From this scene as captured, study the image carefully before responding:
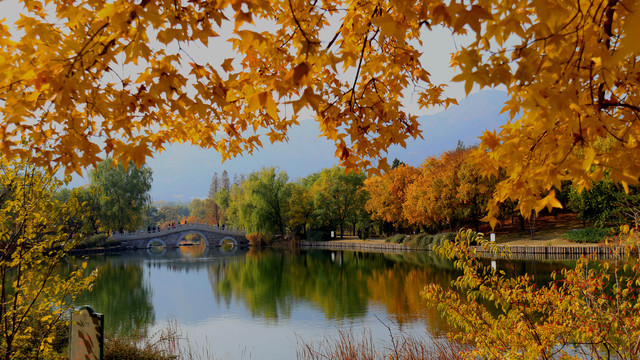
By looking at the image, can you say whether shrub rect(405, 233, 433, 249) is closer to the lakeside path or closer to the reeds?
the lakeside path

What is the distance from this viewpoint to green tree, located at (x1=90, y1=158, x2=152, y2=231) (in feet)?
110

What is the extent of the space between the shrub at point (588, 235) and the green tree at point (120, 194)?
27041 millimetres

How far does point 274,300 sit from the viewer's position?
15.7 meters

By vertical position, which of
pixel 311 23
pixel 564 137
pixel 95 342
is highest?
pixel 311 23

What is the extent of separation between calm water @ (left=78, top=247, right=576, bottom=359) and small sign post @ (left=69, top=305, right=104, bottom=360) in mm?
4626

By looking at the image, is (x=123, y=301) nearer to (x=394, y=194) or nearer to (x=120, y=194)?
(x=120, y=194)

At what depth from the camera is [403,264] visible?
22.0 metres

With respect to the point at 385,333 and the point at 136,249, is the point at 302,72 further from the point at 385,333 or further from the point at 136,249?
the point at 136,249

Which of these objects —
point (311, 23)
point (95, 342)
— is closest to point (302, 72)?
point (311, 23)

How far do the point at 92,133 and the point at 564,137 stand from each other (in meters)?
2.21

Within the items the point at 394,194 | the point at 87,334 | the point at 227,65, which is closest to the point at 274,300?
the point at 87,334

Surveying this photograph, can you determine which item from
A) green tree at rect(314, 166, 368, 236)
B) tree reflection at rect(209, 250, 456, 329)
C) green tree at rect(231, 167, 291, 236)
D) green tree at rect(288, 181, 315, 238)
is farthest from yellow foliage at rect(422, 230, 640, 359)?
green tree at rect(314, 166, 368, 236)

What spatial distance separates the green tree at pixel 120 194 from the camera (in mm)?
33469

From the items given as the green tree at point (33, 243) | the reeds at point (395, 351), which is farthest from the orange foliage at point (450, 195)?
the green tree at point (33, 243)
